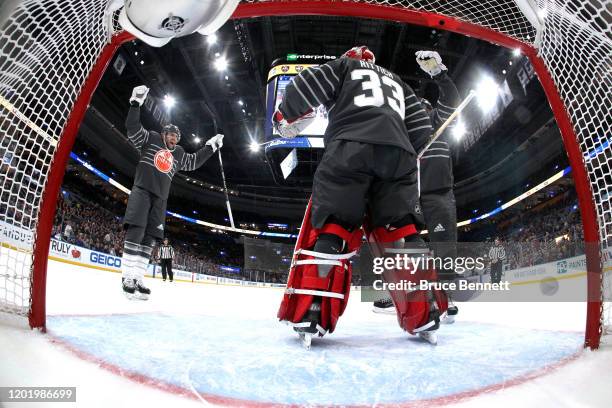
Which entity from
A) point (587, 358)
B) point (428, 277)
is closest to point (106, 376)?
point (428, 277)

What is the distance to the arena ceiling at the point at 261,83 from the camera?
22.5 feet

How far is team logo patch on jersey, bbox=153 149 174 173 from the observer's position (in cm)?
242

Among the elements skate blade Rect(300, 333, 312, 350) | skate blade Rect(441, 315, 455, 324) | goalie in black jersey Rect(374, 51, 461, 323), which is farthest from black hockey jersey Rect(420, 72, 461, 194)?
skate blade Rect(300, 333, 312, 350)

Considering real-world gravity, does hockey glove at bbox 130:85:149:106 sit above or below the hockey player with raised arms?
above

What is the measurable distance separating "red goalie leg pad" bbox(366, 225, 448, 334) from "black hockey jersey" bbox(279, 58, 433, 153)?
0.95 ft

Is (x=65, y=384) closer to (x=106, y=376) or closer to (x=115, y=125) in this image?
(x=106, y=376)

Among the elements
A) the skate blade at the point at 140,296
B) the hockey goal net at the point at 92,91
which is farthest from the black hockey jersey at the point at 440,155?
the skate blade at the point at 140,296

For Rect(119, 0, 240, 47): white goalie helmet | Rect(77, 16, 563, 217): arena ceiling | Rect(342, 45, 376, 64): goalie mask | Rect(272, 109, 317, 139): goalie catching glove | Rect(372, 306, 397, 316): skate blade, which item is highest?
Rect(77, 16, 563, 217): arena ceiling

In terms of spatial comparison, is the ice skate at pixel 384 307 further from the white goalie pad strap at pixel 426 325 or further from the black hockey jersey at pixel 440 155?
the white goalie pad strap at pixel 426 325

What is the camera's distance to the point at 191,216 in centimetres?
1497

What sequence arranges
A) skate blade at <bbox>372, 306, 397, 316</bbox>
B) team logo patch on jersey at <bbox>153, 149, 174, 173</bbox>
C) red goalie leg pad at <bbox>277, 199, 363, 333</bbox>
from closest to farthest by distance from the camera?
red goalie leg pad at <bbox>277, 199, 363, 333</bbox>
skate blade at <bbox>372, 306, 397, 316</bbox>
team logo patch on jersey at <bbox>153, 149, 174, 173</bbox>

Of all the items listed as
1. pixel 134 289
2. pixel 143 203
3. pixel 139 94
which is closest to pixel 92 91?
pixel 139 94

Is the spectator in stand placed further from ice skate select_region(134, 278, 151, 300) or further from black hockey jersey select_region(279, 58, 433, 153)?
black hockey jersey select_region(279, 58, 433, 153)

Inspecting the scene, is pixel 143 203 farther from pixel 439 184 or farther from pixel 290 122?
pixel 439 184
